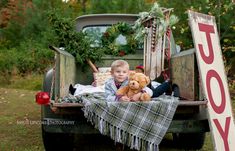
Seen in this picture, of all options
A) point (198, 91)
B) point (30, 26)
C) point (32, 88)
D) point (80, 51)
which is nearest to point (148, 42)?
point (80, 51)

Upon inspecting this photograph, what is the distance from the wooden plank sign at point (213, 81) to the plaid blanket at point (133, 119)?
41 centimetres

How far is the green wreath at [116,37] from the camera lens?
20.7 feet

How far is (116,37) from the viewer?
6516 mm

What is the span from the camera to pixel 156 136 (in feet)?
13.3

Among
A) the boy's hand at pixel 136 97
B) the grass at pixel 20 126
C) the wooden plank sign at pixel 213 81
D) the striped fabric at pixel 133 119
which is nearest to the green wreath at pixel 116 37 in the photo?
the grass at pixel 20 126

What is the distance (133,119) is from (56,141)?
1.12 meters

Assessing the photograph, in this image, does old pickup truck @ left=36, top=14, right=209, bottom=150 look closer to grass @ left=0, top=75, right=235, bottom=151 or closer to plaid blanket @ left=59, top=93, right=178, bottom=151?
plaid blanket @ left=59, top=93, right=178, bottom=151

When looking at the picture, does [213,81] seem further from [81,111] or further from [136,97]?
[81,111]

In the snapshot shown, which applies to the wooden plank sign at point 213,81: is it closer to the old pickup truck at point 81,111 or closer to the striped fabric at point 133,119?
the old pickup truck at point 81,111

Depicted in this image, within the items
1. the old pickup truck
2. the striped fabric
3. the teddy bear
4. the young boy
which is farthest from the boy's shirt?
the striped fabric

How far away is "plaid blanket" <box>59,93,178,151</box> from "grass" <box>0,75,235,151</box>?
1490 mm

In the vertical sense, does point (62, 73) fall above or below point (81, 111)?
above

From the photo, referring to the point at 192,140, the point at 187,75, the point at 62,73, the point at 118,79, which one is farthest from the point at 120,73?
the point at 192,140

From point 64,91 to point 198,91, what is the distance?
1.32 metres
